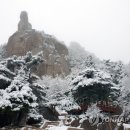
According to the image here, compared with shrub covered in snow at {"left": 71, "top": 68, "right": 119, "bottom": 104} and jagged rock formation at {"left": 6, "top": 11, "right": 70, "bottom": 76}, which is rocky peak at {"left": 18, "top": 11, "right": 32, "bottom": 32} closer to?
jagged rock formation at {"left": 6, "top": 11, "right": 70, "bottom": 76}

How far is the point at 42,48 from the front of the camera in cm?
5812

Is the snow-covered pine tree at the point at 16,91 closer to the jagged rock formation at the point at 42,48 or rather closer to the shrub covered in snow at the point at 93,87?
the shrub covered in snow at the point at 93,87

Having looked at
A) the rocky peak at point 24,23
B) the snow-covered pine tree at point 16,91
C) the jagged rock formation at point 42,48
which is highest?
the rocky peak at point 24,23

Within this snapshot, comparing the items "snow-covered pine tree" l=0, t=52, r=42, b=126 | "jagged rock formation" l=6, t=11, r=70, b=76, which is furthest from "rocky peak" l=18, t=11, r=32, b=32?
"snow-covered pine tree" l=0, t=52, r=42, b=126

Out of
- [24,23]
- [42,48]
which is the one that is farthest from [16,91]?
[24,23]

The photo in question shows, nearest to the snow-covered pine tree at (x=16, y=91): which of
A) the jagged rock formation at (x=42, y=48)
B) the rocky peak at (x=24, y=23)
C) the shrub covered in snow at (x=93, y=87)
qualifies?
the shrub covered in snow at (x=93, y=87)

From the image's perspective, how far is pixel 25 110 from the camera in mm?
20906

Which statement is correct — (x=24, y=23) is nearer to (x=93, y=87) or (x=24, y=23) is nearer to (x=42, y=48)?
(x=42, y=48)

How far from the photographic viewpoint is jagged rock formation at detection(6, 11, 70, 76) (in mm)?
56812

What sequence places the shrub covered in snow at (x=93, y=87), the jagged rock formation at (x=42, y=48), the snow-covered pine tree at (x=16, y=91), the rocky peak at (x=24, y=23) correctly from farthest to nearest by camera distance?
the rocky peak at (x=24, y=23) < the jagged rock formation at (x=42, y=48) < the shrub covered in snow at (x=93, y=87) < the snow-covered pine tree at (x=16, y=91)

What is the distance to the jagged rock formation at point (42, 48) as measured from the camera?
5681 cm

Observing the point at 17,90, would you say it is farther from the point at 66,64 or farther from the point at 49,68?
the point at 66,64

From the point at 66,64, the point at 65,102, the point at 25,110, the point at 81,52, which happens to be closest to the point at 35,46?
the point at 66,64

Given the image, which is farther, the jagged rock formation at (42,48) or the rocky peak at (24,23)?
the rocky peak at (24,23)
